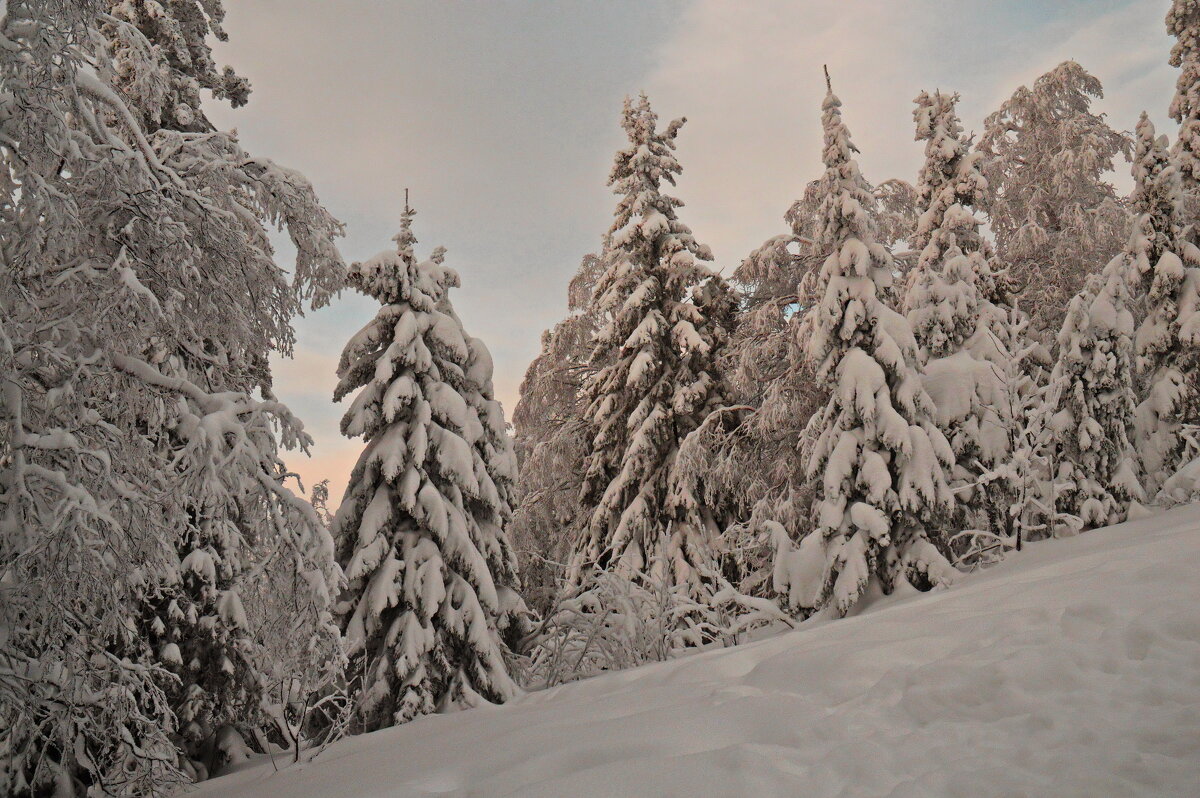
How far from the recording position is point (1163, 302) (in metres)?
12.6

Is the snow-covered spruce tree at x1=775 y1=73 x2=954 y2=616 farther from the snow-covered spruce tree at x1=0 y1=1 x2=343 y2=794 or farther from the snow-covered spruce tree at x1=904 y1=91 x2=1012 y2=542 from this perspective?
the snow-covered spruce tree at x1=0 y1=1 x2=343 y2=794

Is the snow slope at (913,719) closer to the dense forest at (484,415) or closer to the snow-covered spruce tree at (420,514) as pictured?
the dense forest at (484,415)

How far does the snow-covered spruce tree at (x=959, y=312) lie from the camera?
11.6 metres

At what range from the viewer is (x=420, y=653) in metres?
10.2

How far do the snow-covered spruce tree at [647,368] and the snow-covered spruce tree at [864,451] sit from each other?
4556mm

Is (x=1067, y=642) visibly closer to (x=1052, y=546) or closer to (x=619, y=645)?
(x=1052, y=546)

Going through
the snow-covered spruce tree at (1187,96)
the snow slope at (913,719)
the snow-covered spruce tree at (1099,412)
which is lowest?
the snow slope at (913,719)

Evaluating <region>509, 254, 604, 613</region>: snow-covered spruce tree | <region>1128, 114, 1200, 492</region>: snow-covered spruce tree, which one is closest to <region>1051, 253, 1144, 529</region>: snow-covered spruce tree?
<region>1128, 114, 1200, 492</region>: snow-covered spruce tree

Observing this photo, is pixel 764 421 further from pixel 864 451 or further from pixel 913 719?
pixel 913 719

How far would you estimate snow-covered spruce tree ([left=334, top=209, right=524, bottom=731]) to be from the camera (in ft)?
34.1

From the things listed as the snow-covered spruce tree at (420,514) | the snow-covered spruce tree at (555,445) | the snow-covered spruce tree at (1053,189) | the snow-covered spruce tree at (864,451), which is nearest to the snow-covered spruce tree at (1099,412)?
the snow-covered spruce tree at (864,451)

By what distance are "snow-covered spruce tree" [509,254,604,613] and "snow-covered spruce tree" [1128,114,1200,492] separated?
10514 millimetres

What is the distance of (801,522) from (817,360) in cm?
399

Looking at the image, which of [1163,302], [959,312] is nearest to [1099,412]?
[959,312]
